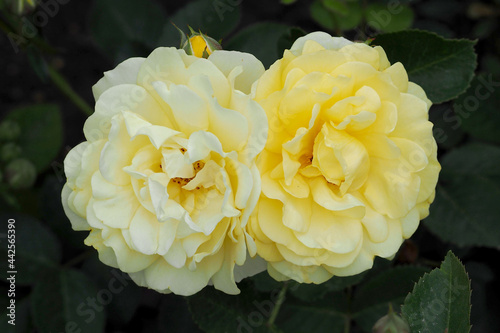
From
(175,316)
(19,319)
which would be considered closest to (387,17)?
(175,316)

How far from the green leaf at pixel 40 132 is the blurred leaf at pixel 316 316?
103cm

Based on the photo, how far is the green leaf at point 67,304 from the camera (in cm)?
149

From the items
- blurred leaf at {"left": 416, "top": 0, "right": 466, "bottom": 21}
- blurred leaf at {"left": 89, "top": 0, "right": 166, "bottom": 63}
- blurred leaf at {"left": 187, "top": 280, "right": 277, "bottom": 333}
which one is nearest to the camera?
blurred leaf at {"left": 187, "top": 280, "right": 277, "bottom": 333}

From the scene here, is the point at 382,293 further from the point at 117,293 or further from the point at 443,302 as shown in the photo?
the point at 117,293

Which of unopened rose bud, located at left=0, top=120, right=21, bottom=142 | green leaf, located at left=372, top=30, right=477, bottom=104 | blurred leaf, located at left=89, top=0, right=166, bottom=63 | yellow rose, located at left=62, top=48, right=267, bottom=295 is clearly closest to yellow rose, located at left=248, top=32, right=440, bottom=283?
yellow rose, located at left=62, top=48, right=267, bottom=295

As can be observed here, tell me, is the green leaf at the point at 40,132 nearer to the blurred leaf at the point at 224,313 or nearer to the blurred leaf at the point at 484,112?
the blurred leaf at the point at 224,313

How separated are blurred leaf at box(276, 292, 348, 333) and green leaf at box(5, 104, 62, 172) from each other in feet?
3.39

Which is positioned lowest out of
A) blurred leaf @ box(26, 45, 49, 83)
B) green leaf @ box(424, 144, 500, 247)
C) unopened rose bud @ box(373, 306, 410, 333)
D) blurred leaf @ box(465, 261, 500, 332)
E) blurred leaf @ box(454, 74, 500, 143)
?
blurred leaf @ box(465, 261, 500, 332)

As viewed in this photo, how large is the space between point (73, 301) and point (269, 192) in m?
0.94

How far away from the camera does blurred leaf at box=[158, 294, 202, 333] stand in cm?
156

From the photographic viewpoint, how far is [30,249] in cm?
162

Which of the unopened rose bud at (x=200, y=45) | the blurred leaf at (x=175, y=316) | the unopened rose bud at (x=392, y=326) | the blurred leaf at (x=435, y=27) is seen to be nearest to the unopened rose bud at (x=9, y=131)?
the blurred leaf at (x=175, y=316)

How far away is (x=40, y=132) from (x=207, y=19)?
0.78 m

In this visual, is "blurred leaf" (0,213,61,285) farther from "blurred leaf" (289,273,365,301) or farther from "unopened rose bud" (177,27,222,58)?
"unopened rose bud" (177,27,222,58)
